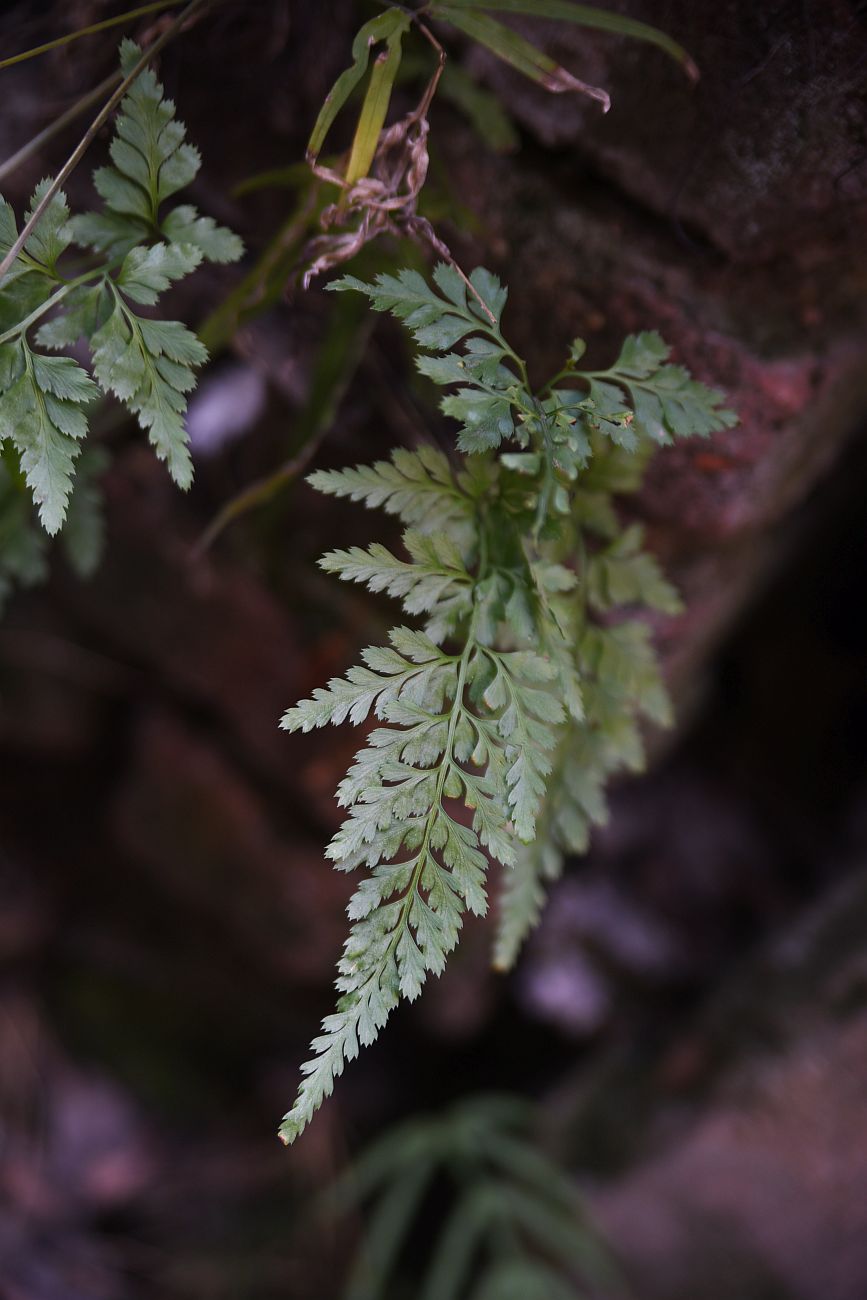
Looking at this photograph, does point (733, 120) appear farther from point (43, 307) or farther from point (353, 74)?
point (43, 307)

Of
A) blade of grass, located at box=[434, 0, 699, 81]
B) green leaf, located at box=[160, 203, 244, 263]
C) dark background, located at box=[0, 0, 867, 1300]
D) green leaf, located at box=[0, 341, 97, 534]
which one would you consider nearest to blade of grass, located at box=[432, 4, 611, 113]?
blade of grass, located at box=[434, 0, 699, 81]

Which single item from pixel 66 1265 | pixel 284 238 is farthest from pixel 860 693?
pixel 66 1265

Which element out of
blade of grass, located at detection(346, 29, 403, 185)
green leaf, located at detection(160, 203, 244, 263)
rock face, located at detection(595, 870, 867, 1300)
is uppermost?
blade of grass, located at detection(346, 29, 403, 185)

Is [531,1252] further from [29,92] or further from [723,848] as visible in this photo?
[29,92]

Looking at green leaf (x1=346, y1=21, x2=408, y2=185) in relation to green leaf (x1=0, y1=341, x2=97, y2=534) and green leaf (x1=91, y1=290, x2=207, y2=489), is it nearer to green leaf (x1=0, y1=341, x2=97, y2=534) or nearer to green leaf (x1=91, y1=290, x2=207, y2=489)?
green leaf (x1=91, y1=290, x2=207, y2=489)

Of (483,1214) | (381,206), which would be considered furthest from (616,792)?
(381,206)

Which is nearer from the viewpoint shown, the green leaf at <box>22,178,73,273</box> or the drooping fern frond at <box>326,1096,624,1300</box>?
the green leaf at <box>22,178,73,273</box>

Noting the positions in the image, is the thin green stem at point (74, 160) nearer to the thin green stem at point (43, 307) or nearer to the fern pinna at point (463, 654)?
the thin green stem at point (43, 307)
